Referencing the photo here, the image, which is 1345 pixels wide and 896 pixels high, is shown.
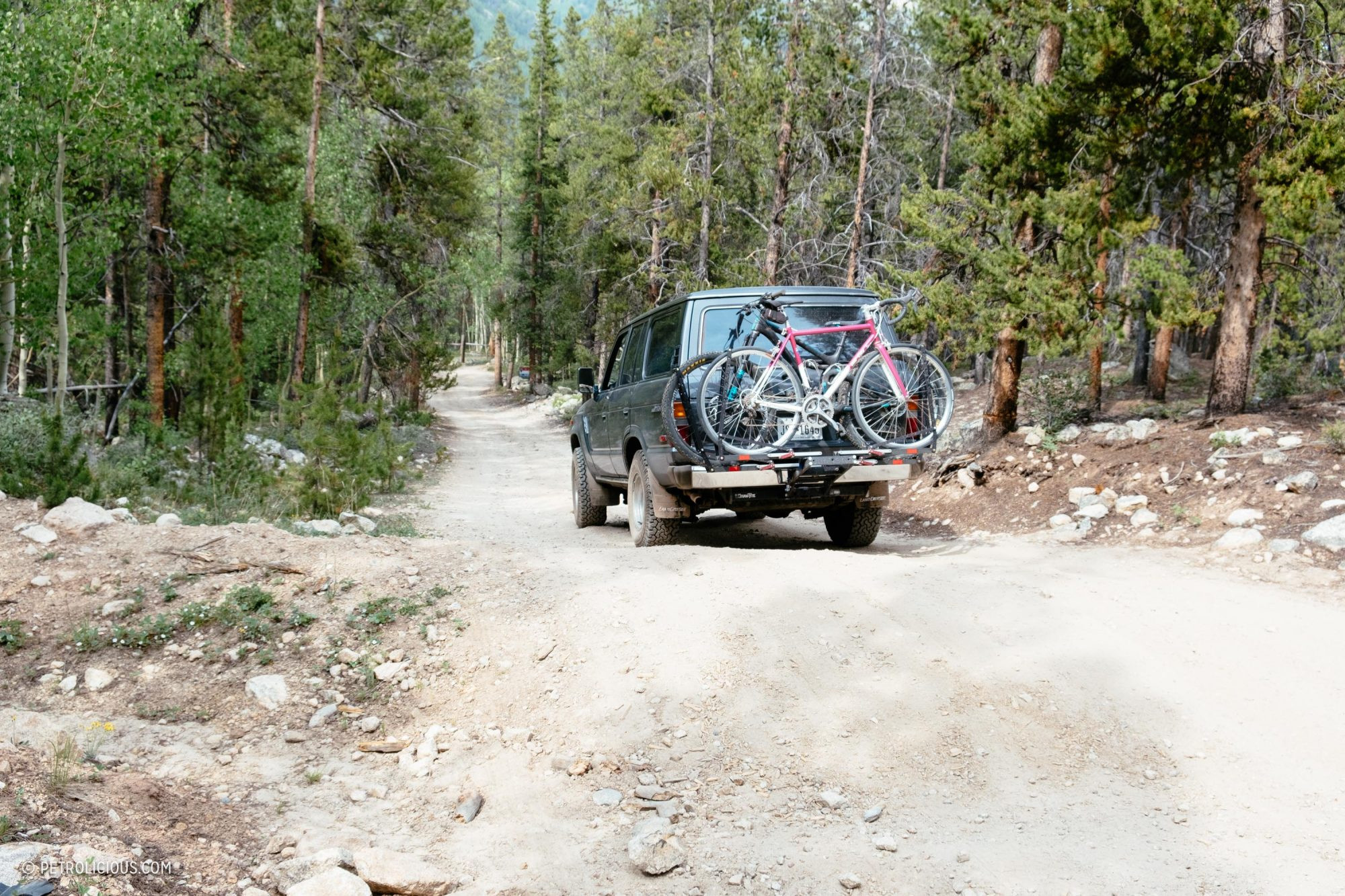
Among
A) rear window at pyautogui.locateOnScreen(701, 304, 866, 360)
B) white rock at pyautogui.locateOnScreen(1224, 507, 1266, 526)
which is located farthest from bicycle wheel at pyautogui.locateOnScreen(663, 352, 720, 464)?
white rock at pyautogui.locateOnScreen(1224, 507, 1266, 526)

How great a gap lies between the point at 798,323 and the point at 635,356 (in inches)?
87.6

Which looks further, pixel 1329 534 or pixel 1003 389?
pixel 1003 389

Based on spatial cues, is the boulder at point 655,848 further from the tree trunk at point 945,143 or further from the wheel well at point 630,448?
the tree trunk at point 945,143

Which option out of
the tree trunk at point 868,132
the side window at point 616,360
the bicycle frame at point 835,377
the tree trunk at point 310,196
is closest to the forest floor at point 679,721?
the bicycle frame at point 835,377

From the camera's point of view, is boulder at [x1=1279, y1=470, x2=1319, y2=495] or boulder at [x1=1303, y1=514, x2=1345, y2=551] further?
boulder at [x1=1279, y1=470, x2=1319, y2=495]

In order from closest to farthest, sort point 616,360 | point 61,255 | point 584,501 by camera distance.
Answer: point 616,360, point 584,501, point 61,255

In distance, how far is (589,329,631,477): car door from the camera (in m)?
9.52

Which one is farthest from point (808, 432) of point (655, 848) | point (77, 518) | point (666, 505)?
point (77, 518)

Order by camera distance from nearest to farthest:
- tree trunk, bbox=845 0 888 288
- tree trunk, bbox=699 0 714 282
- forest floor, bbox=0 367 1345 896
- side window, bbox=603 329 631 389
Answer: forest floor, bbox=0 367 1345 896 < side window, bbox=603 329 631 389 < tree trunk, bbox=845 0 888 288 < tree trunk, bbox=699 0 714 282

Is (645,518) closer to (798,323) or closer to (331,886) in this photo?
(798,323)

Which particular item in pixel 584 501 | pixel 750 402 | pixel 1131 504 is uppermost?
pixel 750 402

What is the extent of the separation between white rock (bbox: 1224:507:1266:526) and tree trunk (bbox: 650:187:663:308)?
1789 cm

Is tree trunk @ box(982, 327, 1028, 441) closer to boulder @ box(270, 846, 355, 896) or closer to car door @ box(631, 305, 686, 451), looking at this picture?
car door @ box(631, 305, 686, 451)

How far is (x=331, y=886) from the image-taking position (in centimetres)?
314
